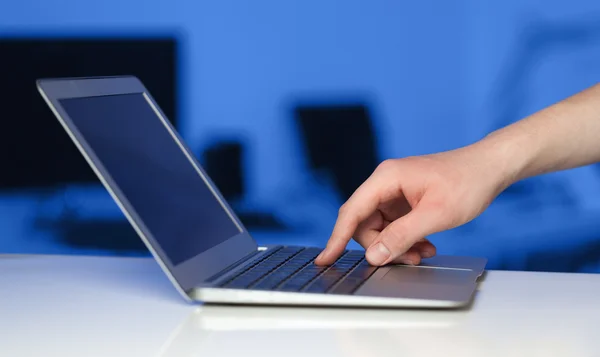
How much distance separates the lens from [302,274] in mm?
898

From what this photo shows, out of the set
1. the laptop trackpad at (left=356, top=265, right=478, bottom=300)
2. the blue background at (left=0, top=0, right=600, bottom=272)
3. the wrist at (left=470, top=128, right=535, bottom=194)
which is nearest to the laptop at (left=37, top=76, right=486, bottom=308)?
the laptop trackpad at (left=356, top=265, right=478, bottom=300)

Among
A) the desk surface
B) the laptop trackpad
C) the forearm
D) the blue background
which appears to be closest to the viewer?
the desk surface

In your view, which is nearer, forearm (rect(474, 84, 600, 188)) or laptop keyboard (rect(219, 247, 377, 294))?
laptop keyboard (rect(219, 247, 377, 294))

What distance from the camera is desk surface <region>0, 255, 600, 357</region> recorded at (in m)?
0.68

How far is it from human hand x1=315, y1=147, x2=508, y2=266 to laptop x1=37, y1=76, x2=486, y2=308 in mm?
28

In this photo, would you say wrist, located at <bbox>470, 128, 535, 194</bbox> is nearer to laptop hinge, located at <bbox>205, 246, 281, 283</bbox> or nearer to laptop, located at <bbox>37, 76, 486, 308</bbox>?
laptop, located at <bbox>37, 76, 486, 308</bbox>

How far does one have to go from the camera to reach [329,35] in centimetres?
244

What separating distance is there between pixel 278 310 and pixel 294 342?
0.37 ft

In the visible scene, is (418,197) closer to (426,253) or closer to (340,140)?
(426,253)

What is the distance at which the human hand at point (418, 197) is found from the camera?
935 millimetres

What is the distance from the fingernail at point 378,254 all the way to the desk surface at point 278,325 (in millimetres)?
115

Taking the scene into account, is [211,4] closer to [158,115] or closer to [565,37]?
[565,37]

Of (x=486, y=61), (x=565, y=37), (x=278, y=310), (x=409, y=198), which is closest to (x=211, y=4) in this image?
(x=486, y=61)

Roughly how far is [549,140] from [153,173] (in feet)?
1.65
